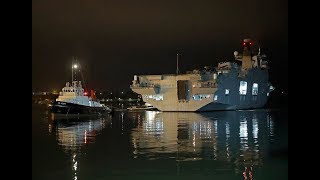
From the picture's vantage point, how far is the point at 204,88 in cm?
6400

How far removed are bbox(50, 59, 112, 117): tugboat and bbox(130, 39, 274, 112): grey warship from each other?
14584mm

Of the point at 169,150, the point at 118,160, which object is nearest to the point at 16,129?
the point at 118,160

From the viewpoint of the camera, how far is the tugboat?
51.7 m

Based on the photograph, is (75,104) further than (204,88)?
No

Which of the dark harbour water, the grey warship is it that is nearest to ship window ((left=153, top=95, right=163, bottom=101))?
the grey warship

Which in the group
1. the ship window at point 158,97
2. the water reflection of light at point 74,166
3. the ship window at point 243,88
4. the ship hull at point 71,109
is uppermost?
the ship window at point 243,88

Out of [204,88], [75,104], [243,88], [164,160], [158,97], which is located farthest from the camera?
[243,88]

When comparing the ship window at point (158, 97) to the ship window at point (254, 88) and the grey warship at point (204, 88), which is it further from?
the ship window at point (254, 88)

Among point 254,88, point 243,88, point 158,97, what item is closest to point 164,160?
point 158,97

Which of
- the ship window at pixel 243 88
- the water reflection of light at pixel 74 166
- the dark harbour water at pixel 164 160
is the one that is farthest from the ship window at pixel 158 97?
the water reflection of light at pixel 74 166

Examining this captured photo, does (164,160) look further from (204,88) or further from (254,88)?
(254,88)

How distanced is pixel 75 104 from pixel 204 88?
21.7m

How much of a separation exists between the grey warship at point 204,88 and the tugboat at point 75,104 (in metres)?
14.6

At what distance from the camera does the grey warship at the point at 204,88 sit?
65.2m
